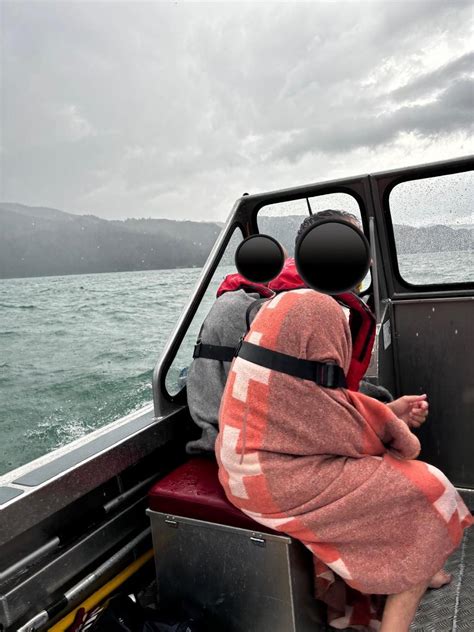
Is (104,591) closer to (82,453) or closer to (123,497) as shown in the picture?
(123,497)

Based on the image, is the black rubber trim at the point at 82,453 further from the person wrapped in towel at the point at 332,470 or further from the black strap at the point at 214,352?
the person wrapped in towel at the point at 332,470

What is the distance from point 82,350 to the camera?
10.1 meters

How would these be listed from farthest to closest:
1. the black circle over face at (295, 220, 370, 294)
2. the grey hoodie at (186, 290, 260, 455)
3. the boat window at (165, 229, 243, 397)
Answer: the boat window at (165, 229, 243, 397)
the grey hoodie at (186, 290, 260, 455)
the black circle over face at (295, 220, 370, 294)

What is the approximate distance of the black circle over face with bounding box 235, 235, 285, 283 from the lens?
1634mm

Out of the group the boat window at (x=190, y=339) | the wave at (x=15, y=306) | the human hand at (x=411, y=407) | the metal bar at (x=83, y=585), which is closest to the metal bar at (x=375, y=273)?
the boat window at (x=190, y=339)

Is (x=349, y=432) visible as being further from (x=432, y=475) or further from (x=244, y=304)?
(x=244, y=304)

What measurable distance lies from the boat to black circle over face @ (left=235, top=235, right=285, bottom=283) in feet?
2.72

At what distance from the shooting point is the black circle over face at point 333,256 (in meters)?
1.12

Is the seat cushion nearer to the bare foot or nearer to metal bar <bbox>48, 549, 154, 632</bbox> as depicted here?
metal bar <bbox>48, 549, 154, 632</bbox>

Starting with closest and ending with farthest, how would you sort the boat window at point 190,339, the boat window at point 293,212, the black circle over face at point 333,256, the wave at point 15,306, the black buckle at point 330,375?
the black circle over face at point 333,256 < the black buckle at point 330,375 < the boat window at point 190,339 < the boat window at point 293,212 < the wave at point 15,306

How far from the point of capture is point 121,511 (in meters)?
2.08

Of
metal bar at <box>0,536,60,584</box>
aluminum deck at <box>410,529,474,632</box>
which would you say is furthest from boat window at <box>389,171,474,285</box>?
metal bar at <box>0,536,60,584</box>

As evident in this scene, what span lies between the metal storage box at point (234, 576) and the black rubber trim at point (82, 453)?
1.07ft

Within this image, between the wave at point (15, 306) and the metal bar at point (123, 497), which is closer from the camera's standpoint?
the metal bar at point (123, 497)
